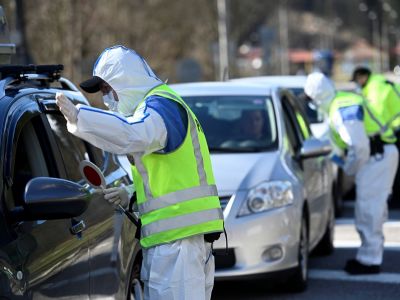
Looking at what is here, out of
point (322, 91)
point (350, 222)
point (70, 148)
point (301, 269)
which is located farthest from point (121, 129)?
point (350, 222)

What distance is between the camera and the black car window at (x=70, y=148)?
17.4ft

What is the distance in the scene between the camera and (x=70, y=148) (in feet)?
18.1

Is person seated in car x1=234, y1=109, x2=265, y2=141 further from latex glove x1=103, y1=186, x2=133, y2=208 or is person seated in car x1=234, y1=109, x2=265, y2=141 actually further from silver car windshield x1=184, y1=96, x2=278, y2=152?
Result: latex glove x1=103, y1=186, x2=133, y2=208

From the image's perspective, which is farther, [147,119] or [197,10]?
[197,10]

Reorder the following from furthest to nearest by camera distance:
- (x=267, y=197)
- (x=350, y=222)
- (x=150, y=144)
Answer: (x=350, y=222)
(x=267, y=197)
(x=150, y=144)

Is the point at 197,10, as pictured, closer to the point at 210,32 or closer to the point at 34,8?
the point at 210,32

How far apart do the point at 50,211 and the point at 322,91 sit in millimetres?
5698

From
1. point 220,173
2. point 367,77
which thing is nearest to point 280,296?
point 220,173

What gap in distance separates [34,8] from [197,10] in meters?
25.0

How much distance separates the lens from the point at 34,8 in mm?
39625

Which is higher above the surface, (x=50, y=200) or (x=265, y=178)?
(x=50, y=200)

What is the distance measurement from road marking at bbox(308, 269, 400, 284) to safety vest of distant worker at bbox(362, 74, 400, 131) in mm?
2279

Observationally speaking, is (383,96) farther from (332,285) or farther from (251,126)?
(332,285)

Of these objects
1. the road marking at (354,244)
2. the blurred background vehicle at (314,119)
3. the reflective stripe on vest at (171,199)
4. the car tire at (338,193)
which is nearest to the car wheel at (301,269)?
the road marking at (354,244)
